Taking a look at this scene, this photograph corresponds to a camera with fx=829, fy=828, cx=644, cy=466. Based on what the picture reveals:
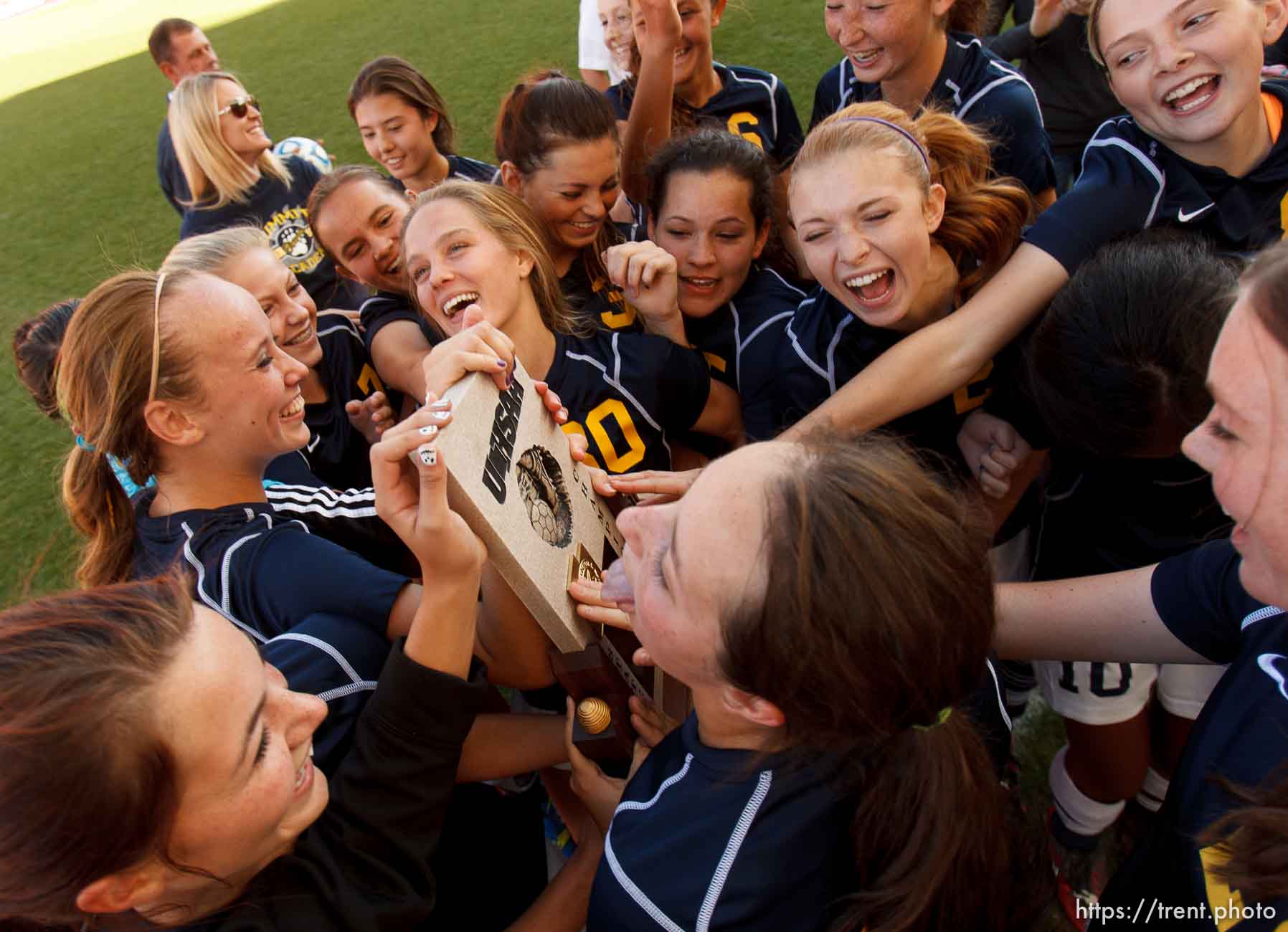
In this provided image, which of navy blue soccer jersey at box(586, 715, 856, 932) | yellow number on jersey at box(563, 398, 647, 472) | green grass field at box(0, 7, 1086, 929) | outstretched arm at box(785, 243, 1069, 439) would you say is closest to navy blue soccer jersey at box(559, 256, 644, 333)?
yellow number on jersey at box(563, 398, 647, 472)

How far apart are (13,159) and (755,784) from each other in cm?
1052

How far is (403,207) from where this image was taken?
281 centimetres

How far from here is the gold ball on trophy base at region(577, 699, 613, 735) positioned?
1.29 metres

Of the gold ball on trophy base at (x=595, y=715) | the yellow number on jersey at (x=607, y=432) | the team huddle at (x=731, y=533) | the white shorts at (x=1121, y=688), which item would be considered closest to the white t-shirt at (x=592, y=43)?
the team huddle at (x=731, y=533)

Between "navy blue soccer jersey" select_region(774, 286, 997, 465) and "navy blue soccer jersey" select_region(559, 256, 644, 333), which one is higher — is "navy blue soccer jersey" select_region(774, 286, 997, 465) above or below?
below

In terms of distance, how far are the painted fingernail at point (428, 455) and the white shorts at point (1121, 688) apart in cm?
143

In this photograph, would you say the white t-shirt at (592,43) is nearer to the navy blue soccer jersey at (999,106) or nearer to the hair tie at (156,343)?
the navy blue soccer jersey at (999,106)

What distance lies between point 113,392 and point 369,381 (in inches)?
37.2

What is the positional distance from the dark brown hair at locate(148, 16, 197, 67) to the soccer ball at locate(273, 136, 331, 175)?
1497 mm

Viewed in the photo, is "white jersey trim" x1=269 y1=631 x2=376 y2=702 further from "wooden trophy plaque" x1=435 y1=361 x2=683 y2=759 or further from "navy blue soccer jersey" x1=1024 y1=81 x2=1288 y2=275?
"navy blue soccer jersey" x1=1024 y1=81 x2=1288 y2=275

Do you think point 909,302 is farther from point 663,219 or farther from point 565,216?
point 565,216

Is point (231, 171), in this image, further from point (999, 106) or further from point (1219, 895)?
point (1219, 895)

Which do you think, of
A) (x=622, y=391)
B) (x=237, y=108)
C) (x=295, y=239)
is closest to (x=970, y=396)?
(x=622, y=391)

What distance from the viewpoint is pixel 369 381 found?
2490 mm
